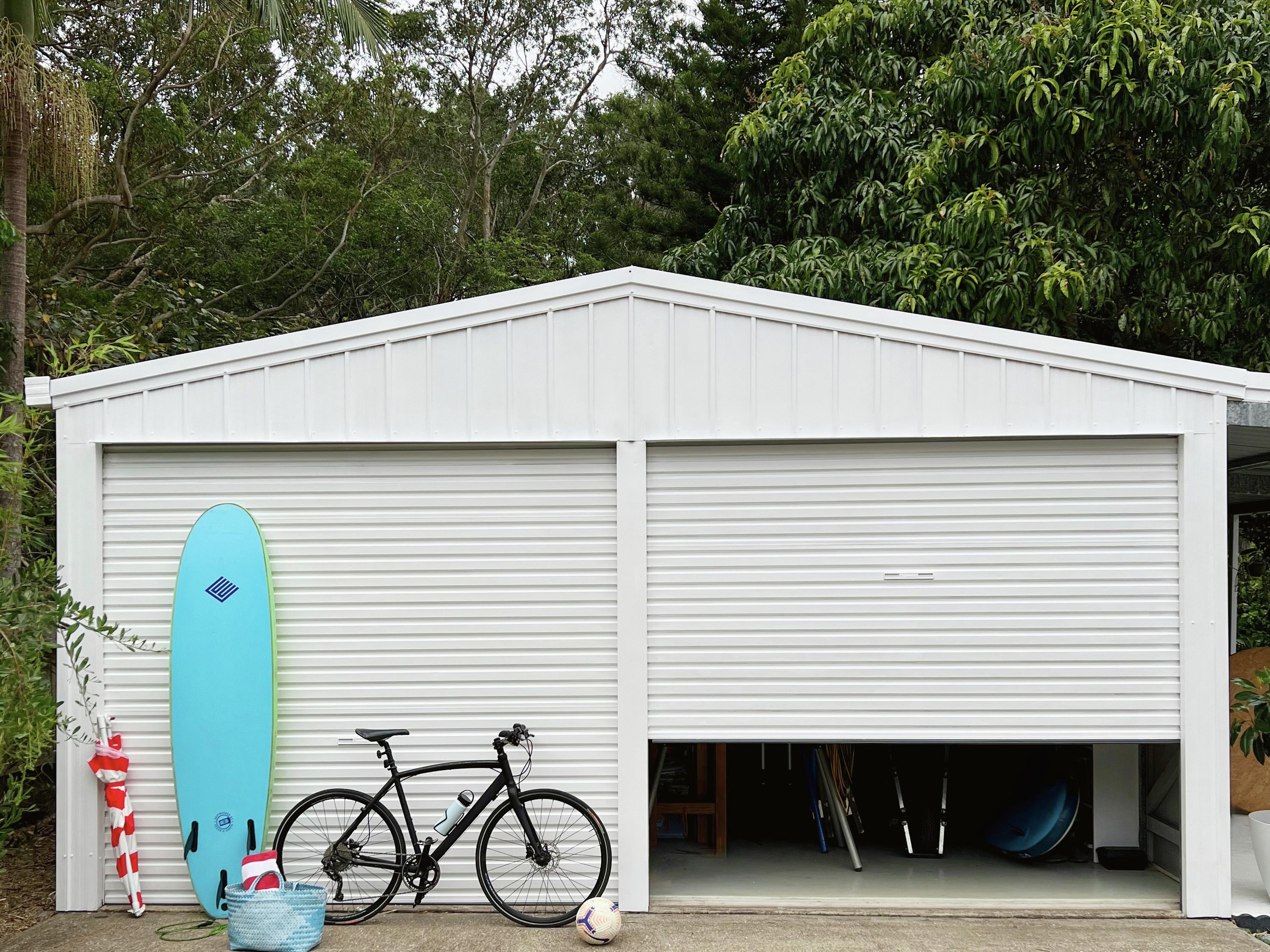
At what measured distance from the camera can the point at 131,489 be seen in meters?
4.63

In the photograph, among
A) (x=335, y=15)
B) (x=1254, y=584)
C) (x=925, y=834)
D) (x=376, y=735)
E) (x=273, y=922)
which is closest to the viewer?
(x=273, y=922)

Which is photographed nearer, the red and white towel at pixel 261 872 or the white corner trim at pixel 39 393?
the red and white towel at pixel 261 872

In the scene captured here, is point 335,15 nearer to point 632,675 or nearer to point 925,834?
point 632,675

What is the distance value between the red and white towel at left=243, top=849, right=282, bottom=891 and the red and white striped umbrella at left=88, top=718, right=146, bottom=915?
615 mm

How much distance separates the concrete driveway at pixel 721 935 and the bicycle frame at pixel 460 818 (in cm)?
28

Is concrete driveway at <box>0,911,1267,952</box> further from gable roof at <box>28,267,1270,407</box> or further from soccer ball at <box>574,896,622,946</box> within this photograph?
gable roof at <box>28,267,1270,407</box>

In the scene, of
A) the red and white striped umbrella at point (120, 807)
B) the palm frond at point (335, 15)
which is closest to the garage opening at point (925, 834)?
the red and white striped umbrella at point (120, 807)

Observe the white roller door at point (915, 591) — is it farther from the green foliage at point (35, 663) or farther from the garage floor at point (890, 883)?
the green foliage at point (35, 663)

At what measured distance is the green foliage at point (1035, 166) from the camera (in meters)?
6.64

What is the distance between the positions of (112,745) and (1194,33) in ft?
25.1

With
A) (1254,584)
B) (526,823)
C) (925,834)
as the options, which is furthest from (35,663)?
(1254,584)

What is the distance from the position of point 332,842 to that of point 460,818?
617mm

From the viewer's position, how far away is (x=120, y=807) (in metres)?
4.41

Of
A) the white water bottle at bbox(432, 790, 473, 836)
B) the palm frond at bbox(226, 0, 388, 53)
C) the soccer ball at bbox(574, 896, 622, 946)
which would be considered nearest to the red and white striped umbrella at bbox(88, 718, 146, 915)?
the white water bottle at bbox(432, 790, 473, 836)
